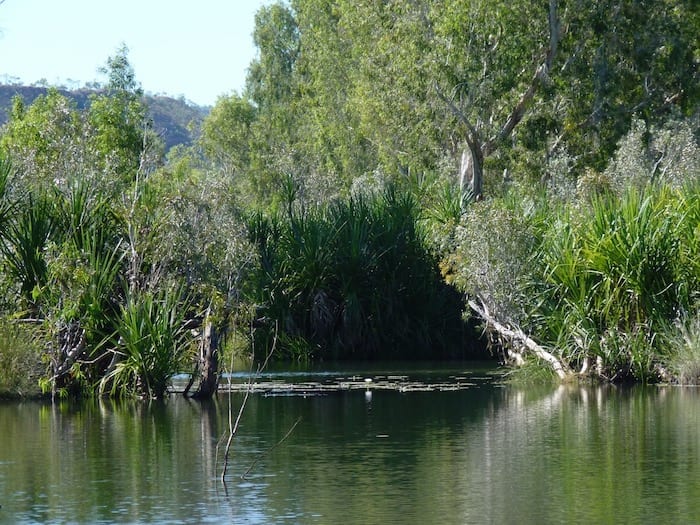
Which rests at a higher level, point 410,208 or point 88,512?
point 410,208

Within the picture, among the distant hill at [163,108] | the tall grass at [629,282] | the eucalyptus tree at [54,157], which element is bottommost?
the tall grass at [629,282]

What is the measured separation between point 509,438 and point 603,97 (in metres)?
27.7

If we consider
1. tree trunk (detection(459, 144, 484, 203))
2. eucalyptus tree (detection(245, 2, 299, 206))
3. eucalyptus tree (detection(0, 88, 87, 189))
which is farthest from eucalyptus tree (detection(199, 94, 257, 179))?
eucalyptus tree (detection(0, 88, 87, 189))

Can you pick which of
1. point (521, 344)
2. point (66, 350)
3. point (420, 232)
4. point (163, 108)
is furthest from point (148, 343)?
point (163, 108)

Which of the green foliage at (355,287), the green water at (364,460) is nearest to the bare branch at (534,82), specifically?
the green foliage at (355,287)

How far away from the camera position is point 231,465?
556 inches

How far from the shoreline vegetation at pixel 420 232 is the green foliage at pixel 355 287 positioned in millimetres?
49

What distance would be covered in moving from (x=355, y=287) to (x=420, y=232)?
196 centimetres

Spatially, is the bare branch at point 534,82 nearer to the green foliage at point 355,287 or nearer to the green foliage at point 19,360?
the green foliage at point 355,287

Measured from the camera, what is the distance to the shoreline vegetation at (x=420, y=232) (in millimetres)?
20500

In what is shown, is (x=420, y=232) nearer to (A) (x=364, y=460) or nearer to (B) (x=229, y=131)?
(A) (x=364, y=460)

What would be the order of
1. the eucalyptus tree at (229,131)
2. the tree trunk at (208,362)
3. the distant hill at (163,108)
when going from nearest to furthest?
1. the tree trunk at (208,362)
2. the eucalyptus tree at (229,131)
3. the distant hill at (163,108)

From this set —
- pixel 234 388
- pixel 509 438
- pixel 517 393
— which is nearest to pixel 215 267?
pixel 234 388

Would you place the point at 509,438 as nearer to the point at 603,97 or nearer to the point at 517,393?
the point at 517,393
